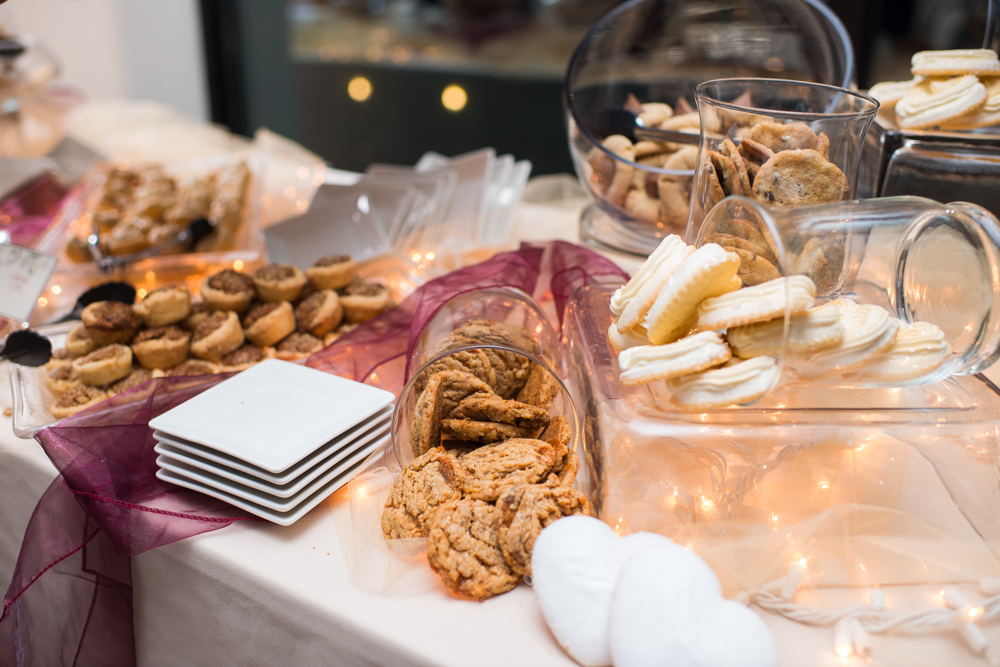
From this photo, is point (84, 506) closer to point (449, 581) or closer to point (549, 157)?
point (449, 581)

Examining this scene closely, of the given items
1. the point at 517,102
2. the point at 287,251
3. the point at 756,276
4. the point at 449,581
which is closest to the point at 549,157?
the point at 517,102

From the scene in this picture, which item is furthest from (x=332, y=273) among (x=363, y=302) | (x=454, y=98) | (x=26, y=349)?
(x=454, y=98)

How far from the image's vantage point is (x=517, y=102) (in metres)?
3.03

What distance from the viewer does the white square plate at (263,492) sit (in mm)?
717

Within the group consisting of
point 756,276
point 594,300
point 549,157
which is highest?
point 756,276

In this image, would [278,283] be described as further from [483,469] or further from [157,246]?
[483,469]

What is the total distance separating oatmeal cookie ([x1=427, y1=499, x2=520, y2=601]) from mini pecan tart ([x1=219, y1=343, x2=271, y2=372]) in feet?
1.59

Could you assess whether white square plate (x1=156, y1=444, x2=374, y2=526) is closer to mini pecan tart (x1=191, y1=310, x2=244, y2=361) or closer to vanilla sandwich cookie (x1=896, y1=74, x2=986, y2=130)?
mini pecan tart (x1=191, y1=310, x2=244, y2=361)

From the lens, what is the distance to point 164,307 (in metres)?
1.05

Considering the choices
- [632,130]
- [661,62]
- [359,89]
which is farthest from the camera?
[359,89]

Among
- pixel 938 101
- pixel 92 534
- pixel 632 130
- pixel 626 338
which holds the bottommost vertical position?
pixel 92 534

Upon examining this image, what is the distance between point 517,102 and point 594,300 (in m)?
2.33

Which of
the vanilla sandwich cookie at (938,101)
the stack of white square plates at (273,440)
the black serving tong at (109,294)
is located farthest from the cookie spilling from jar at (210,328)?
the vanilla sandwich cookie at (938,101)

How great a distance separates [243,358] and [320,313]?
0.46ft
